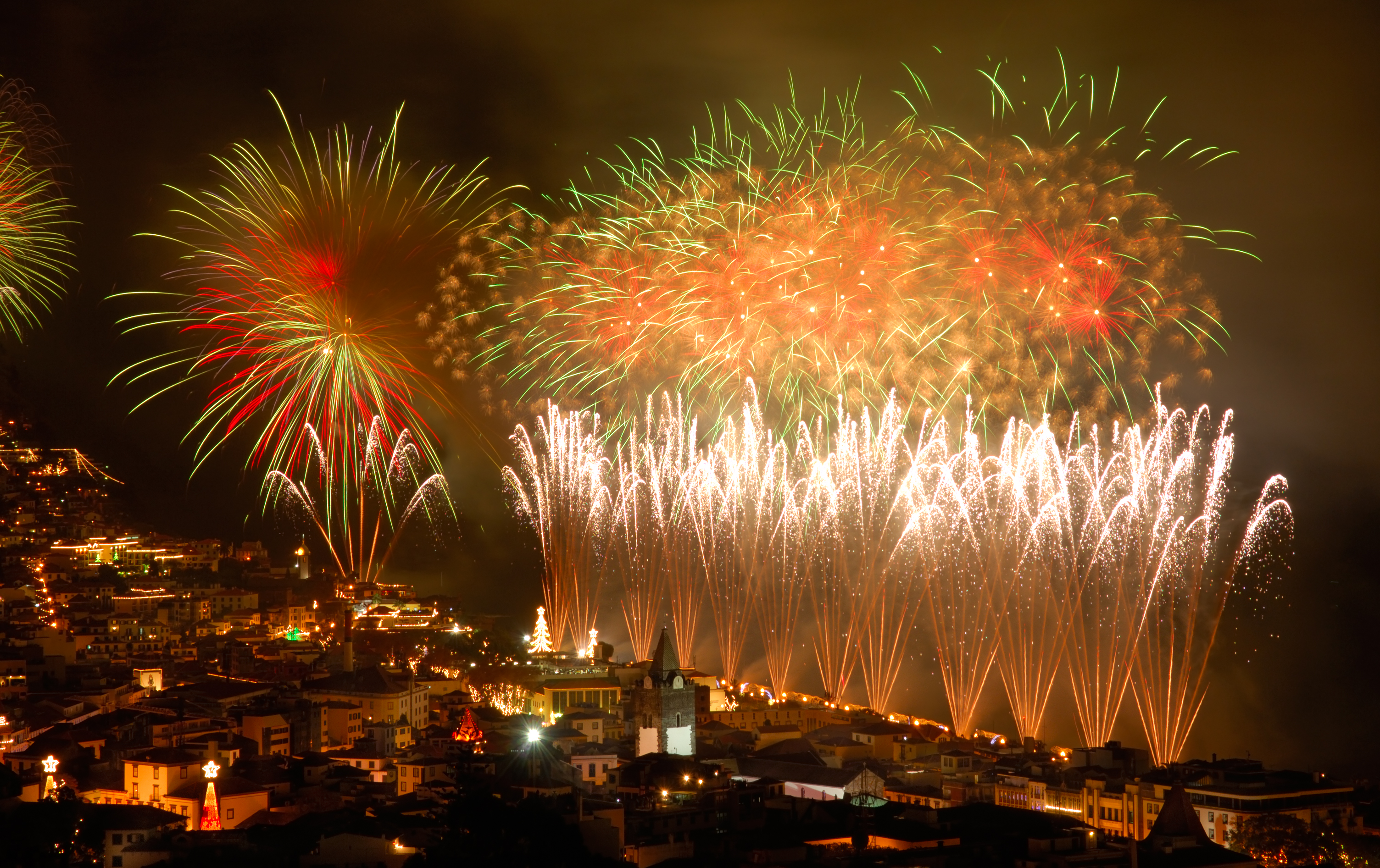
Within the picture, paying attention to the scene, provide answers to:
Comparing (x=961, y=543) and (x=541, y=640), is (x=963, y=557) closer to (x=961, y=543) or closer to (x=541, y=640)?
(x=961, y=543)

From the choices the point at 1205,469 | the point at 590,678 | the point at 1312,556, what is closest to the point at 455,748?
the point at 590,678

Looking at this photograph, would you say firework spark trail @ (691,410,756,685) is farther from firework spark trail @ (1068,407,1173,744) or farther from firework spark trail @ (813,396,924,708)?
firework spark trail @ (1068,407,1173,744)

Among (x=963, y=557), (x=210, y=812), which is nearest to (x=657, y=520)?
(x=963, y=557)

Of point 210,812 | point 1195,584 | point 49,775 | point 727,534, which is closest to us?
point 210,812

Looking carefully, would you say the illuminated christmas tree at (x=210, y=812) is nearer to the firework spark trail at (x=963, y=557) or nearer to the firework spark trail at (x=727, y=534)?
the firework spark trail at (x=727, y=534)

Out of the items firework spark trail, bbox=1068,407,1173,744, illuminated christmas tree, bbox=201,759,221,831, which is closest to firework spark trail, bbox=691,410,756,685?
firework spark trail, bbox=1068,407,1173,744

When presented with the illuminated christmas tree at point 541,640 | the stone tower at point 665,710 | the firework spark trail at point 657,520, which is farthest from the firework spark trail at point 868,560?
the illuminated christmas tree at point 541,640
